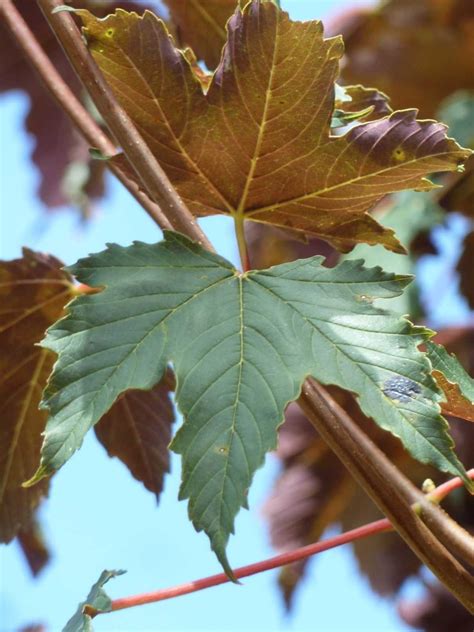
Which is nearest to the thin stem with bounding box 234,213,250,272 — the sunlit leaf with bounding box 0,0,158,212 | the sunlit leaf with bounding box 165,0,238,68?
the sunlit leaf with bounding box 165,0,238,68

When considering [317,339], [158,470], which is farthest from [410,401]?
[158,470]

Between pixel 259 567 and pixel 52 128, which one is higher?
pixel 52 128

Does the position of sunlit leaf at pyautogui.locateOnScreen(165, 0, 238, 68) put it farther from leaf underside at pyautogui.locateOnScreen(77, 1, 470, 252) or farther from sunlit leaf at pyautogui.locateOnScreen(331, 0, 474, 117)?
sunlit leaf at pyautogui.locateOnScreen(331, 0, 474, 117)

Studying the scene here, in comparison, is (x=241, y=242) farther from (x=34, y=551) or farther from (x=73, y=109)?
(x=34, y=551)

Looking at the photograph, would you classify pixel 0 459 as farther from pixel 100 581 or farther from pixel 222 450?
pixel 222 450

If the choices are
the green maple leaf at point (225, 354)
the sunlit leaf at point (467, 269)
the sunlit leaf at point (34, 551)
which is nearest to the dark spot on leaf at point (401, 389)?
the green maple leaf at point (225, 354)

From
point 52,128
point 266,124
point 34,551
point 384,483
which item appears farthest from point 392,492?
point 52,128
